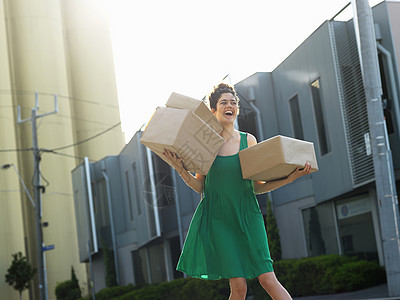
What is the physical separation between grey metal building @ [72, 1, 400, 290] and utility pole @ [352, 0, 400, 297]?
1.46ft

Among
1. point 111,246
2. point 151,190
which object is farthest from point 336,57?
point 111,246

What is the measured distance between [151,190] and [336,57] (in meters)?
8.91

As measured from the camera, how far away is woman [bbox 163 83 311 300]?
4.42m

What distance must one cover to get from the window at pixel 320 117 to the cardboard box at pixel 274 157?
13.1 meters

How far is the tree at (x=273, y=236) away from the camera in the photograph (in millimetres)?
18031

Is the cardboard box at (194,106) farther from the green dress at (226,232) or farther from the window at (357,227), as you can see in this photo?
the window at (357,227)

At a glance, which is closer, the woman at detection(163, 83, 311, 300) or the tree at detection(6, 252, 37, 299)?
the woman at detection(163, 83, 311, 300)

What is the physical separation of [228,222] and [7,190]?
3794cm

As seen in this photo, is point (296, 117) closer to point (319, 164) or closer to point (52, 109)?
point (319, 164)

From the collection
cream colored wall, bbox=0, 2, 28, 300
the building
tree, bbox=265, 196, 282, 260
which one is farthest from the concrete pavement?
the building

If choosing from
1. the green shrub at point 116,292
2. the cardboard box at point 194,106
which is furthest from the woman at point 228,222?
the green shrub at point 116,292

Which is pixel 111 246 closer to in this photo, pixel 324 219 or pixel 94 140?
pixel 324 219

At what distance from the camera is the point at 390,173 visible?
1240 cm

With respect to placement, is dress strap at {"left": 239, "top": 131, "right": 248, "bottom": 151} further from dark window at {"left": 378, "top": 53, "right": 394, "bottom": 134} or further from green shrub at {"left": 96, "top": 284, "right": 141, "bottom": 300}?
green shrub at {"left": 96, "top": 284, "right": 141, "bottom": 300}
